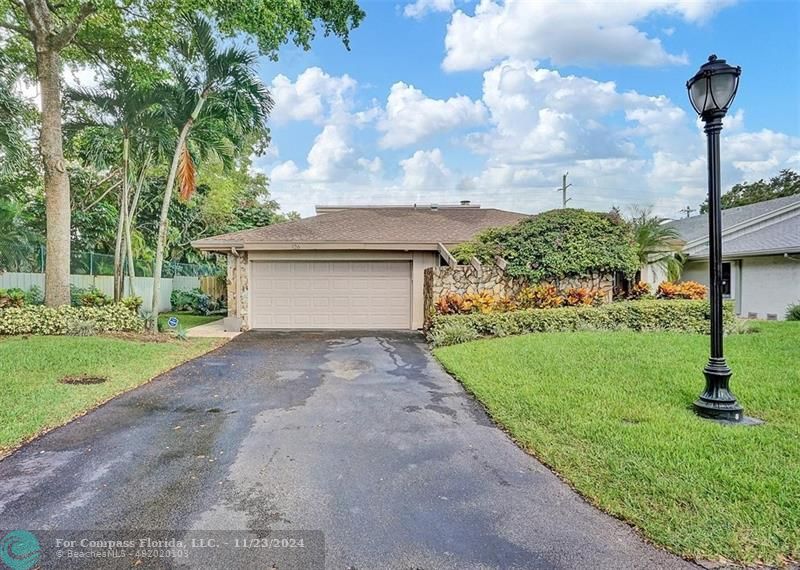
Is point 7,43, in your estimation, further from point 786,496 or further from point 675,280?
point 675,280

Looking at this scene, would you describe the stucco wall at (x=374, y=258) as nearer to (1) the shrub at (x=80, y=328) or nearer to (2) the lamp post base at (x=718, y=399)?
(1) the shrub at (x=80, y=328)

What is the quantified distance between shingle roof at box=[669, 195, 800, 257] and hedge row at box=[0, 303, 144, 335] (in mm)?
18038

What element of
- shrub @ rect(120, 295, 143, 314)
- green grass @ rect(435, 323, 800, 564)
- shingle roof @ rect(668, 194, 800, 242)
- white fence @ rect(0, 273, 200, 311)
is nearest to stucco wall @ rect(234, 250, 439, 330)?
shrub @ rect(120, 295, 143, 314)

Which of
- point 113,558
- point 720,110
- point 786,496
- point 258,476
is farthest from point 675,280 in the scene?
point 113,558

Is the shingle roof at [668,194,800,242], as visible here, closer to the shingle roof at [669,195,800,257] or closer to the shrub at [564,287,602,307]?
the shingle roof at [669,195,800,257]

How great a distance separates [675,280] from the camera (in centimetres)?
1233

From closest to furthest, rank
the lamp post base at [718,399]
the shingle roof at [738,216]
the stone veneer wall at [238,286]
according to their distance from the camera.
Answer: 1. the lamp post base at [718,399]
2. the stone veneer wall at [238,286]
3. the shingle roof at [738,216]

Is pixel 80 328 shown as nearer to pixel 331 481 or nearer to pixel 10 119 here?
pixel 10 119

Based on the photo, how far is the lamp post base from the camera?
438cm

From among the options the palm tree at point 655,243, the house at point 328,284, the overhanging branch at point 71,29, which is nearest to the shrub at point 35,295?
the house at point 328,284

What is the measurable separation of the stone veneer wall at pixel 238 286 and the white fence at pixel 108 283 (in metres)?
3.07

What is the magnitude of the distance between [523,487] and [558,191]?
32231 millimetres

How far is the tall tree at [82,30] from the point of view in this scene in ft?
31.8

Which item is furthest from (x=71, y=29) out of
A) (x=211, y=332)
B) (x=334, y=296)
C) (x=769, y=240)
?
(x=769, y=240)
